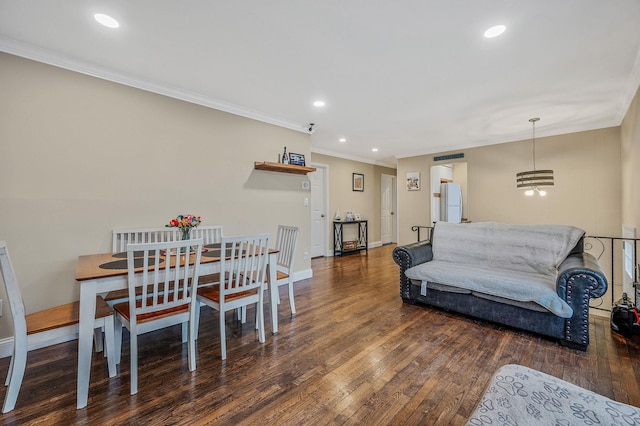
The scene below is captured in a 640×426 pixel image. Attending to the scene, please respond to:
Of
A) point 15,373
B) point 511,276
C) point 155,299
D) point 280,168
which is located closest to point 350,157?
point 280,168

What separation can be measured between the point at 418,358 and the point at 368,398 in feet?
2.07

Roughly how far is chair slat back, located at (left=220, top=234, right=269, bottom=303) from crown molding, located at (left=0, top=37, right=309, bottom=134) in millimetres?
1963

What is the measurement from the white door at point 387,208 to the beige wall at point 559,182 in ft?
8.44

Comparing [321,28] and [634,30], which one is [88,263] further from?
[634,30]

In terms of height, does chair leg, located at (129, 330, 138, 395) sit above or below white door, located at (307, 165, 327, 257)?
below

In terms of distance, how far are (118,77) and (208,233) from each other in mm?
1801

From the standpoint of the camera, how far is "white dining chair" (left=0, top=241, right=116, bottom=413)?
1502 millimetres

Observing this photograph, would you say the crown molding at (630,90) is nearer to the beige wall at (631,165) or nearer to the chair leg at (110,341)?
the beige wall at (631,165)

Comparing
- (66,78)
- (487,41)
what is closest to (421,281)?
(487,41)

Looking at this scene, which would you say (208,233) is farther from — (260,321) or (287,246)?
(260,321)

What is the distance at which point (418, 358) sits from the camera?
2.13m

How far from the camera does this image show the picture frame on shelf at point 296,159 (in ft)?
13.8

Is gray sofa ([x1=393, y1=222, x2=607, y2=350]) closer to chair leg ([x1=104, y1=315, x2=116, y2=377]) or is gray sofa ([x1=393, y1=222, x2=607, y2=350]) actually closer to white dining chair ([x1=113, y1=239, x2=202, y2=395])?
white dining chair ([x1=113, y1=239, x2=202, y2=395])

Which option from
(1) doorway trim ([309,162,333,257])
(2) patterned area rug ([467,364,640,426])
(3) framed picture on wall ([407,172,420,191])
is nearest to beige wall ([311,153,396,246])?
(1) doorway trim ([309,162,333,257])
